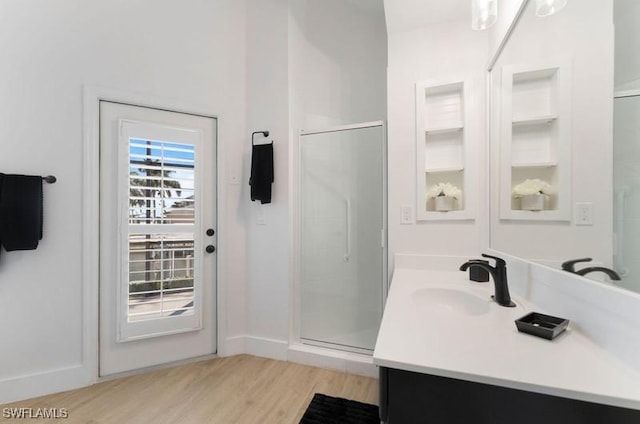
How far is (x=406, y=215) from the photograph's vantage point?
1.78m

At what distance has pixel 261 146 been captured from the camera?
224cm

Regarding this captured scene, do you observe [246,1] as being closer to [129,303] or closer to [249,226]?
[249,226]

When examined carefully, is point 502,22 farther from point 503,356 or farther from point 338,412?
point 338,412

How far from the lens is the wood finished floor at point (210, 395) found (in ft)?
5.05

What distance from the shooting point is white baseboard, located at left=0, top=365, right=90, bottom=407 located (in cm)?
163

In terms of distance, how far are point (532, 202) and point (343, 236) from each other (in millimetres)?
1338

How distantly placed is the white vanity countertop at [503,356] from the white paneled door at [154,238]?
1.77 m

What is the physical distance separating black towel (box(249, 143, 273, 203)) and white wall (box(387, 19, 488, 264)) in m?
1.01

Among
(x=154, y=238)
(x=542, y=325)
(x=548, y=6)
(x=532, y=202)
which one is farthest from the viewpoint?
(x=154, y=238)

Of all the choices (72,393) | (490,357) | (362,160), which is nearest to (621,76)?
(490,357)

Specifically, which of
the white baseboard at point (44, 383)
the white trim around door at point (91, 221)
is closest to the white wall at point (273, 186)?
the white trim around door at point (91, 221)

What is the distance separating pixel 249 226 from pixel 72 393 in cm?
161

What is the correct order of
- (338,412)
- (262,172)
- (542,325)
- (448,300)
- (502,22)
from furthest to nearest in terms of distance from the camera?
(262,172) < (338,412) < (502,22) < (448,300) < (542,325)

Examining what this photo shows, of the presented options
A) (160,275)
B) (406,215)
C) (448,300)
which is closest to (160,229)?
(160,275)
